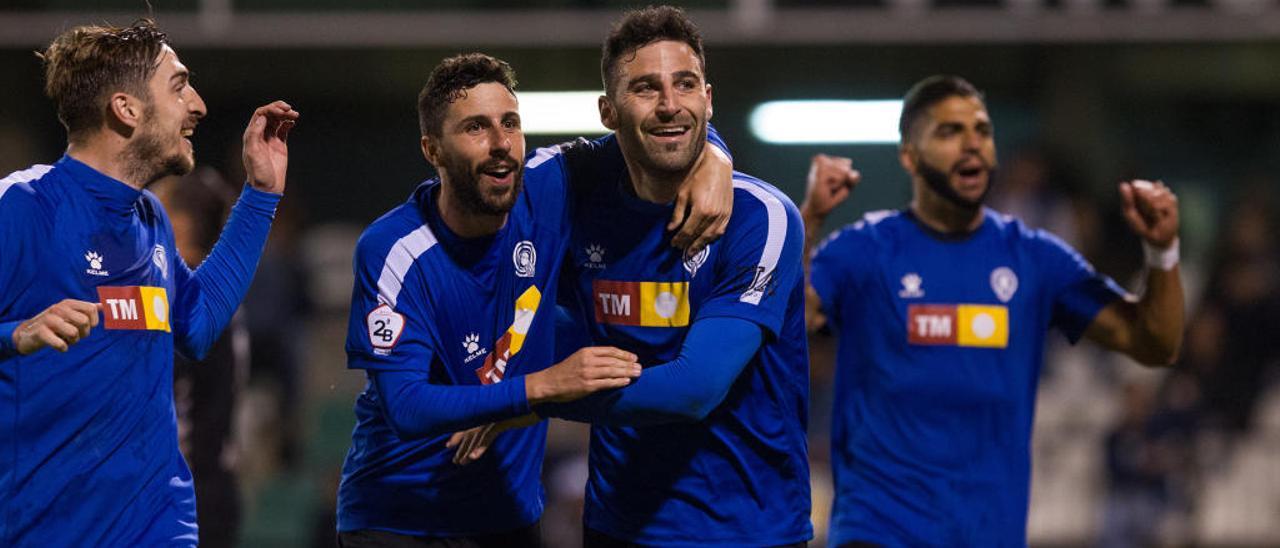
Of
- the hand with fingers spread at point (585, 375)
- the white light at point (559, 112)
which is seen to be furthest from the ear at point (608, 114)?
the white light at point (559, 112)

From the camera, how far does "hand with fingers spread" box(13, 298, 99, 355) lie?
10.9ft

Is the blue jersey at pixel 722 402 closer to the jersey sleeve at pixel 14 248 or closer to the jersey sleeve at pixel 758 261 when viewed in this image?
the jersey sleeve at pixel 758 261

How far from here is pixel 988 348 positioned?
4.94 metres

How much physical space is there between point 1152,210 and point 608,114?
175 centimetres

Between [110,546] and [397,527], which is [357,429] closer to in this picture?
[397,527]

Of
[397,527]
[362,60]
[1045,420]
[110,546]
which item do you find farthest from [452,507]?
[362,60]

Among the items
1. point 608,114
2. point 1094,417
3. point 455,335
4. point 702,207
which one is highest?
point 608,114

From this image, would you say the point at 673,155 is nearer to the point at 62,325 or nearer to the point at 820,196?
the point at 820,196

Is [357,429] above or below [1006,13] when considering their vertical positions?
below

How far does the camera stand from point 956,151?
5.12 metres

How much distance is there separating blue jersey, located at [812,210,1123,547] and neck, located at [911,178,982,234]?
4 cm

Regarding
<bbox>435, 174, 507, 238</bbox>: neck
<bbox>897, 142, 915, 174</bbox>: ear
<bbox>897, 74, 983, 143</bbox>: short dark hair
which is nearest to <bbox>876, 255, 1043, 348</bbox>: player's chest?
<bbox>897, 142, 915, 174</bbox>: ear

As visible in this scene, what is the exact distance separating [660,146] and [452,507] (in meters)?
1.09

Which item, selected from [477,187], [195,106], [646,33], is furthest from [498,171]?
[195,106]
